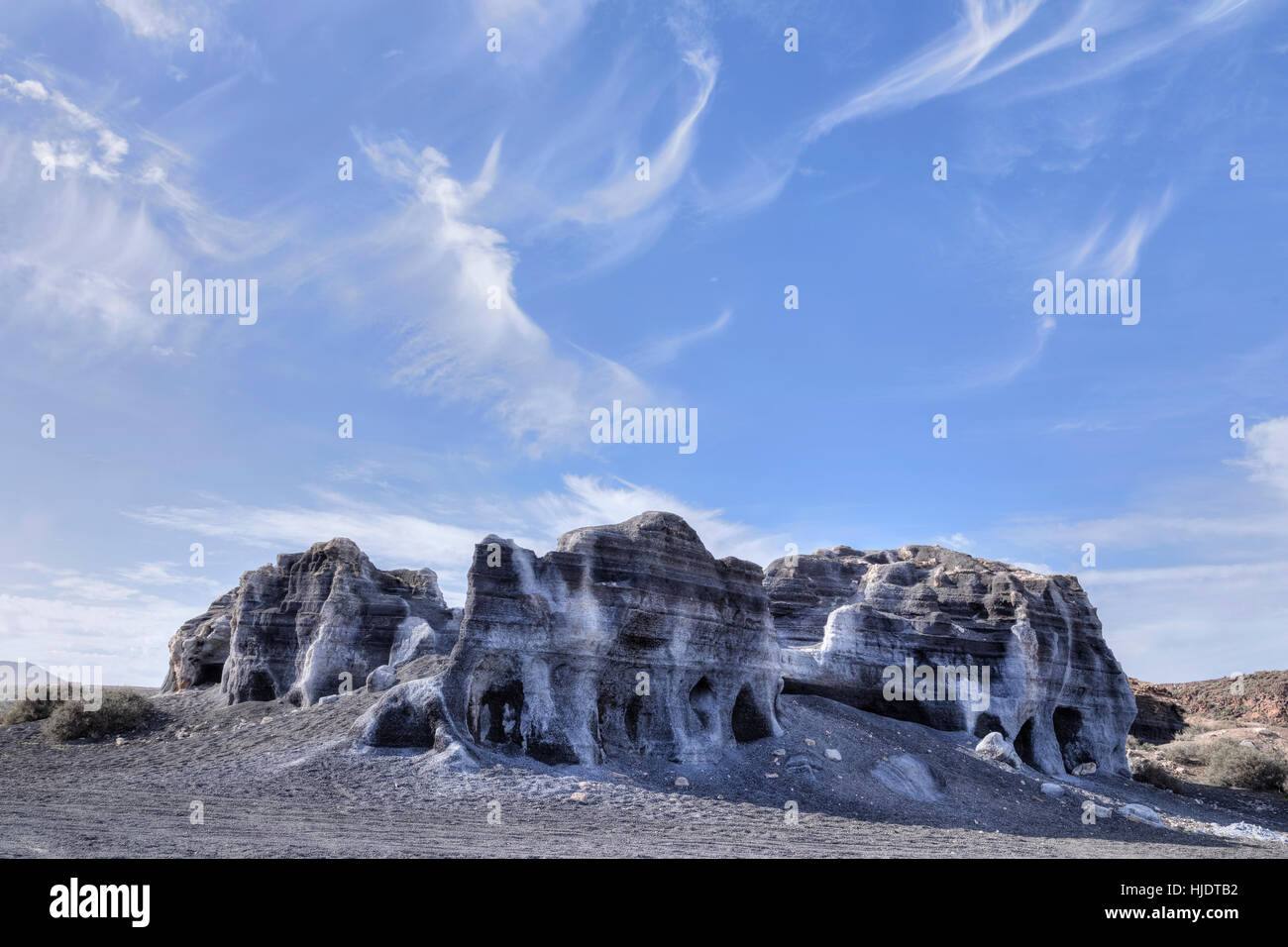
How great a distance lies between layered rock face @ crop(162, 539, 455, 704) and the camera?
33344 mm

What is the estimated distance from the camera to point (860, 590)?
39000 mm

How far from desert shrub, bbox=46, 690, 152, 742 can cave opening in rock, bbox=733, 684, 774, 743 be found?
22994 mm

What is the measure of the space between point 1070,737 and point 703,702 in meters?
19.7

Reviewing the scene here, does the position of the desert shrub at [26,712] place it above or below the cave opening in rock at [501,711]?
below

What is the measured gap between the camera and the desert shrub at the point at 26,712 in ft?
113

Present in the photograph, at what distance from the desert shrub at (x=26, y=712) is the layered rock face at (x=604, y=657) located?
20214mm

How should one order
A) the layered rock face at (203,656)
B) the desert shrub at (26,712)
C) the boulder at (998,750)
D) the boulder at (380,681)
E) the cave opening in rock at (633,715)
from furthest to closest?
the layered rock face at (203,656)
the desert shrub at (26,712)
the boulder at (998,750)
the boulder at (380,681)
the cave opening in rock at (633,715)

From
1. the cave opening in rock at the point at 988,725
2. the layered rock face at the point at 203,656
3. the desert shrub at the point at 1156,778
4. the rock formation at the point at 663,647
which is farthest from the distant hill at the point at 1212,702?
the layered rock face at the point at 203,656

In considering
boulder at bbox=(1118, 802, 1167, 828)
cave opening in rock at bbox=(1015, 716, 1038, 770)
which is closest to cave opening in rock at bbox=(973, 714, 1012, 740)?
cave opening in rock at bbox=(1015, 716, 1038, 770)

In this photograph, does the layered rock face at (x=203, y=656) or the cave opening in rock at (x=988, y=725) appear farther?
the layered rock face at (x=203, y=656)

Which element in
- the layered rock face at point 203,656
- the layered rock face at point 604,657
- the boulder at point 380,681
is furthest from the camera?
the layered rock face at point 203,656

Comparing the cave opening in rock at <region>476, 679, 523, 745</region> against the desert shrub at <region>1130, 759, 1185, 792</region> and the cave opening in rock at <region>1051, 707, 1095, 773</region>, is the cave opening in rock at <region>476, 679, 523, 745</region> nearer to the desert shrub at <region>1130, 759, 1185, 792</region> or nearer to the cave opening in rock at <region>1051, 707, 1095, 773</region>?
the cave opening in rock at <region>1051, 707, 1095, 773</region>

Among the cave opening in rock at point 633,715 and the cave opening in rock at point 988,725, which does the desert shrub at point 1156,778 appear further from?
the cave opening in rock at point 633,715
